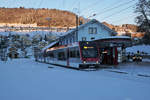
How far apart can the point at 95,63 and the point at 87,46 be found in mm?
2058

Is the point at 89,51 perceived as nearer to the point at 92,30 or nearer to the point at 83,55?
the point at 83,55

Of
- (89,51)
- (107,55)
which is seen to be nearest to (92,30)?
(107,55)

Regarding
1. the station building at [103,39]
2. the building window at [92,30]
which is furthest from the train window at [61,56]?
the building window at [92,30]

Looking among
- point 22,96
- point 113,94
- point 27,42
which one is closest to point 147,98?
point 113,94

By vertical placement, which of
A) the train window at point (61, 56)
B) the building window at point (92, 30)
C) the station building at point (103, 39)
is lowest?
the train window at point (61, 56)

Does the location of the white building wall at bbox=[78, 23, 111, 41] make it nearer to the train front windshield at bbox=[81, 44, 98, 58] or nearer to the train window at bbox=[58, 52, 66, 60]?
the train window at bbox=[58, 52, 66, 60]

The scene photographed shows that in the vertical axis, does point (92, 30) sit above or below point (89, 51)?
above

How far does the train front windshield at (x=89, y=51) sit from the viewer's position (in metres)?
20.2

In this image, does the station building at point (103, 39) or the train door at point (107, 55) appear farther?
the train door at point (107, 55)

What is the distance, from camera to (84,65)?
19.8 metres

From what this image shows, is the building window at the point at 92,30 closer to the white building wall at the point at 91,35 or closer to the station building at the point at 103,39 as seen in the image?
the station building at the point at 103,39

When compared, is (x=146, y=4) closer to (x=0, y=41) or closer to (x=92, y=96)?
(x=92, y=96)

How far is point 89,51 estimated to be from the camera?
20.6m

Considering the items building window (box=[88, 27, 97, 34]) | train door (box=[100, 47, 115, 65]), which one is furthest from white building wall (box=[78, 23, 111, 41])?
train door (box=[100, 47, 115, 65])
